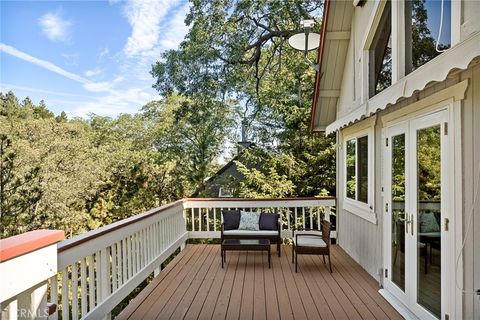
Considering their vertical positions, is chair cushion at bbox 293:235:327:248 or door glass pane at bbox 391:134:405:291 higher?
door glass pane at bbox 391:134:405:291

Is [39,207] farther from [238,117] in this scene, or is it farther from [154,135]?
[238,117]

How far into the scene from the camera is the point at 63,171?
48.0ft

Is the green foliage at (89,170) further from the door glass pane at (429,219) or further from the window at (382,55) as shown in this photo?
the door glass pane at (429,219)

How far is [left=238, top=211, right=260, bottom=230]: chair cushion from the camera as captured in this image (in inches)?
239

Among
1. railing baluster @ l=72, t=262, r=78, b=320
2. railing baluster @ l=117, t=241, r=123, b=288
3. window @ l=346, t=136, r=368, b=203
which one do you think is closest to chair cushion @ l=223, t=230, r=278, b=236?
window @ l=346, t=136, r=368, b=203

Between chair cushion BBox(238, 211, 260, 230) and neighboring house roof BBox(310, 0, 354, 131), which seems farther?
chair cushion BBox(238, 211, 260, 230)

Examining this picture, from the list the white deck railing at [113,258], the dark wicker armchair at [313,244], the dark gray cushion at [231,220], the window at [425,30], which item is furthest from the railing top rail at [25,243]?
the dark gray cushion at [231,220]

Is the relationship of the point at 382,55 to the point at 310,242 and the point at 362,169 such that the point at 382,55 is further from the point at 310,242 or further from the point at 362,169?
the point at 310,242

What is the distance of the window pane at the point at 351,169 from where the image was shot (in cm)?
591

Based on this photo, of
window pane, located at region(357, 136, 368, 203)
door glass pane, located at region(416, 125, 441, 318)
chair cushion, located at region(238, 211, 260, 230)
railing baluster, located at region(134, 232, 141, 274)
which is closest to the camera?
door glass pane, located at region(416, 125, 441, 318)

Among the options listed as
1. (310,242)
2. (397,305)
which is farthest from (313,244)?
(397,305)

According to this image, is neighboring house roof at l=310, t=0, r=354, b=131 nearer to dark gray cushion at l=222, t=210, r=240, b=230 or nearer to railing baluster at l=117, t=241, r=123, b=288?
dark gray cushion at l=222, t=210, r=240, b=230

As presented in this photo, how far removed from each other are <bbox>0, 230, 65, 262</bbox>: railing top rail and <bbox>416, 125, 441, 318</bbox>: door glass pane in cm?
307

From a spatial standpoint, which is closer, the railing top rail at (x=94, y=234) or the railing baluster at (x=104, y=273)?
the railing top rail at (x=94, y=234)
